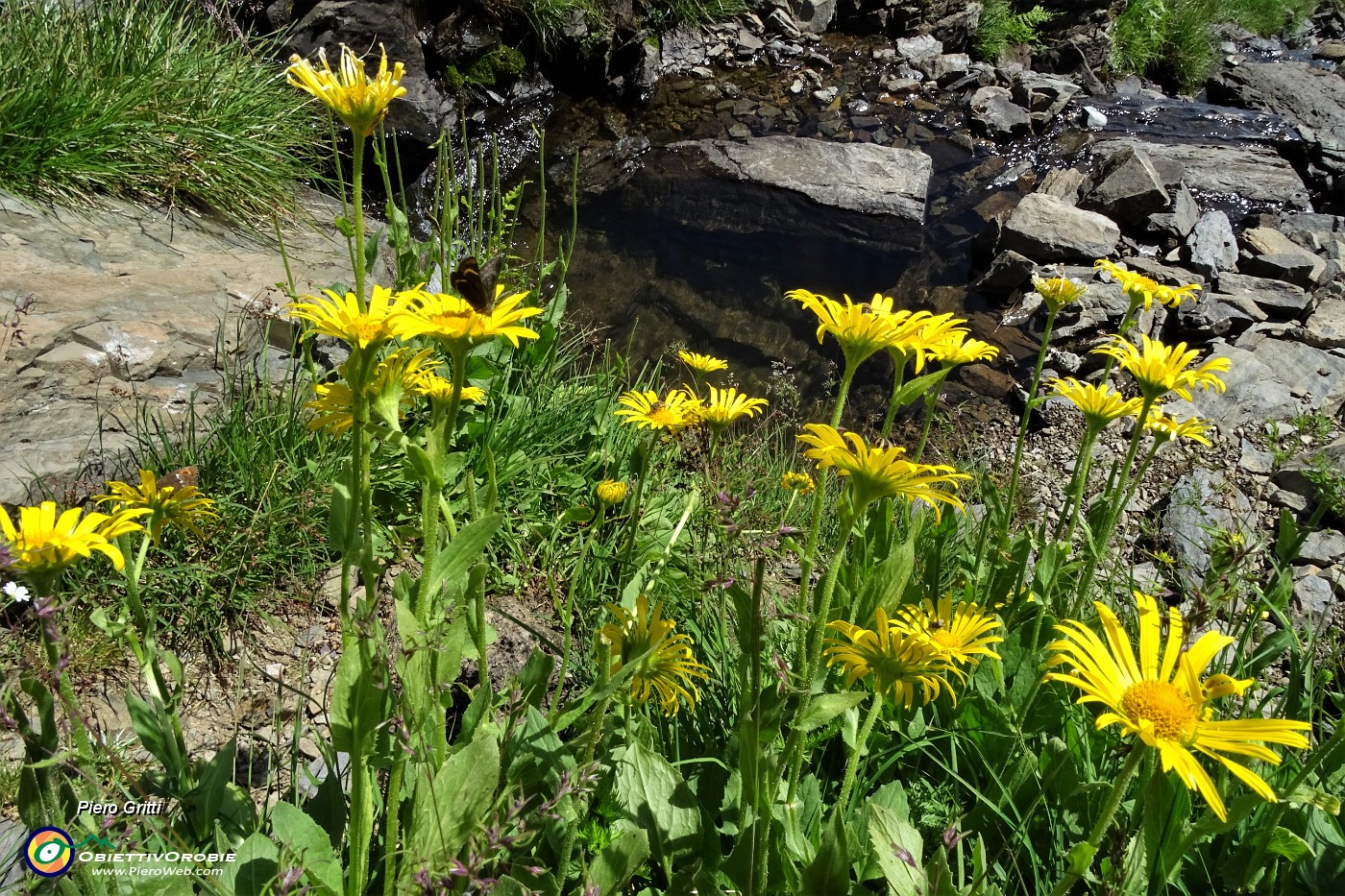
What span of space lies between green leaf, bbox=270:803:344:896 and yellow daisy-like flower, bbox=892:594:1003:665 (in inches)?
37.1

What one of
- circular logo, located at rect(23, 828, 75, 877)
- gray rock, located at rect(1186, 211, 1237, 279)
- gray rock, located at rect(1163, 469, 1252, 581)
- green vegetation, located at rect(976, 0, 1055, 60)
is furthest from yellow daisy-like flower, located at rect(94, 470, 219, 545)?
green vegetation, located at rect(976, 0, 1055, 60)

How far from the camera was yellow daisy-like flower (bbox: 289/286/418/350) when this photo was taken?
1.13m

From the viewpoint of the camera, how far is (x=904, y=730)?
1957 millimetres

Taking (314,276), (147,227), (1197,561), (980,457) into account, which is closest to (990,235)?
(980,457)

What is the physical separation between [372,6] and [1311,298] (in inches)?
260

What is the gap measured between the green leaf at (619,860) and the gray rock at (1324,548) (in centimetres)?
324

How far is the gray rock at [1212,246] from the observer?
20.3 feet

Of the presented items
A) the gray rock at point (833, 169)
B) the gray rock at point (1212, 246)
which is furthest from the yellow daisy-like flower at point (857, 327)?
the gray rock at point (1212, 246)

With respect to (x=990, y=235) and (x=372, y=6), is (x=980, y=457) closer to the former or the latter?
(x=990, y=235)

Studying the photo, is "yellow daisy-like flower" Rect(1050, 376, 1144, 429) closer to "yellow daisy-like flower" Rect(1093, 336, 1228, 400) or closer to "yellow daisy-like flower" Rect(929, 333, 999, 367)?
"yellow daisy-like flower" Rect(1093, 336, 1228, 400)

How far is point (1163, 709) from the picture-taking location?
1128 millimetres

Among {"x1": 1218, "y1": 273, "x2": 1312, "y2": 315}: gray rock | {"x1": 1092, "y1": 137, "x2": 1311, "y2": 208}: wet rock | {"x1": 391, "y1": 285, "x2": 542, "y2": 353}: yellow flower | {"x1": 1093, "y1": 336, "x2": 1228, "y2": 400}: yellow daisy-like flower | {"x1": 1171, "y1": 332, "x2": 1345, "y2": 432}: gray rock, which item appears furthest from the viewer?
{"x1": 1092, "y1": 137, "x2": 1311, "y2": 208}: wet rock

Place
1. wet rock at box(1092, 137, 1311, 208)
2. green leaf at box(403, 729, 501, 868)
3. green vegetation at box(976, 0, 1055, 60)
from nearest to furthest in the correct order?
green leaf at box(403, 729, 501, 868) → wet rock at box(1092, 137, 1311, 208) → green vegetation at box(976, 0, 1055, 60)

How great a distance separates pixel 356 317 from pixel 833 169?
6477mm
